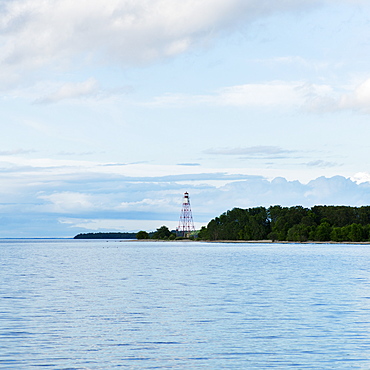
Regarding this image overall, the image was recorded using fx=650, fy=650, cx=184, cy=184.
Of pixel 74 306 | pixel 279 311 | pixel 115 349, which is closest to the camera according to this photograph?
pixel 115 349

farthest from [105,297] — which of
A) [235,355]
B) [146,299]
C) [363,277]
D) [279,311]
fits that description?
[363,277]

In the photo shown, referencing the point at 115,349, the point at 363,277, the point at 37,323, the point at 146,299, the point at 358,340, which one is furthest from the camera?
the point at 363,277

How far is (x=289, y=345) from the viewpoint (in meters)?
31.4

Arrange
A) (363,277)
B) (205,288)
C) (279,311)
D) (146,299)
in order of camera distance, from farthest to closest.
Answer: (363,277)
(205,288)
(146,299)
(279,311)

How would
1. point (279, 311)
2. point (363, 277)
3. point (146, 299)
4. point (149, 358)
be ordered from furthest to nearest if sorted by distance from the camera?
1. point (363, 277)
2. point (146, 299)
3. point (279, 311)
4. point (149, 358)

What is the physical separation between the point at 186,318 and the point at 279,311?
7.21 m

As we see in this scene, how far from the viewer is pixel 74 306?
46688 mm

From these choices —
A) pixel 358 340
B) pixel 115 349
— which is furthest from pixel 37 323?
pixel 358 340

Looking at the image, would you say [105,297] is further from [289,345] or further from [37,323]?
[289,345]

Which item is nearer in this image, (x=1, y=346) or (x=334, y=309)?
(x=1, y=346)

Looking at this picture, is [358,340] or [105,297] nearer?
[358,340]

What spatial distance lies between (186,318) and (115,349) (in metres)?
10.5

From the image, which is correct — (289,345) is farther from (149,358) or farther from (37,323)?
(37,323)

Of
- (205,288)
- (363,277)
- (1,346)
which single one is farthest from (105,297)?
(363,277)
